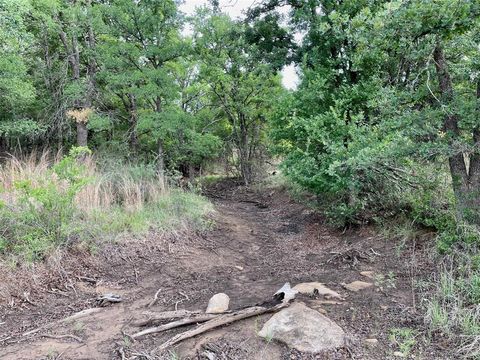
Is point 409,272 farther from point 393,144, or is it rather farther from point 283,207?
point 283,207

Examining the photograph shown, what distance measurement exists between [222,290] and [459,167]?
289cm

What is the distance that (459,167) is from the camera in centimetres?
398

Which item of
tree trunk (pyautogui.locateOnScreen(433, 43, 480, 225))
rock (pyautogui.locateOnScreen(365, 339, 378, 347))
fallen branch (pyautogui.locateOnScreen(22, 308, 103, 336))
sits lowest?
fallen branch (pyautogui.locateOnScreen(22, 308, 103, 336))

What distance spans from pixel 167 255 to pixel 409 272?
274 cm

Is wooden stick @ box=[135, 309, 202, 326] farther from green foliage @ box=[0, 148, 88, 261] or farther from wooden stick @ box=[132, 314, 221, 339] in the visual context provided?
green foliage @ box=[0, 148, 88, 261]

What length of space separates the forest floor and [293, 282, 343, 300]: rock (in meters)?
0.12

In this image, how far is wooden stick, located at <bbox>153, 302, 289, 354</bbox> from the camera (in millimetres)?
2494

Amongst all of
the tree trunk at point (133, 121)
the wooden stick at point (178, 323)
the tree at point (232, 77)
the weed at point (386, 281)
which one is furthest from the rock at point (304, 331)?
the tree at point (232, 77)

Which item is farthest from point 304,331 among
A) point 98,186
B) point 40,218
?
point 98,186

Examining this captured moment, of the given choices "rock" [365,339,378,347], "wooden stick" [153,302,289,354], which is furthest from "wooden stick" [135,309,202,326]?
"rock" [365,339,378,347]

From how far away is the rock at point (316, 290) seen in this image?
3.12 metres

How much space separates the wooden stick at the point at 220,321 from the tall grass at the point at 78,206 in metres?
1.98

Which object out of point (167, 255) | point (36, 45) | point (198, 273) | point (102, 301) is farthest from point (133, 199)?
point (36, 45)

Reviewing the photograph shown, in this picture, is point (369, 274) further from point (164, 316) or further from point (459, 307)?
point (164, 316)
